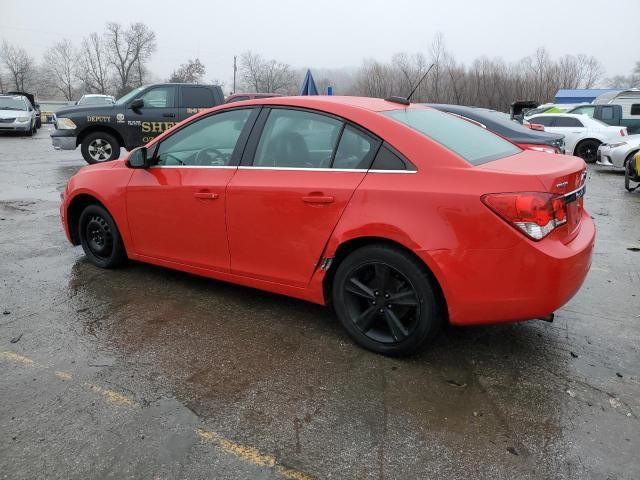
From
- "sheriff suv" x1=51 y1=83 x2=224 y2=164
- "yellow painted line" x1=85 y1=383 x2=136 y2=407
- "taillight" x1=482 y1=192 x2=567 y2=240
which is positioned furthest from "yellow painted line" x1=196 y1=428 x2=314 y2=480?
"sheriff suv" x1=51 y1=83 x2=224 y2=164

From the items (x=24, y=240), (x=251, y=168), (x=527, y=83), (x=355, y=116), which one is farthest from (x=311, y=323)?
(x=527, y=83)

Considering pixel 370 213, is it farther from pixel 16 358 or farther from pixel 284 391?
pixel 16 358

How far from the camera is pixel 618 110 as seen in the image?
65.3 feet

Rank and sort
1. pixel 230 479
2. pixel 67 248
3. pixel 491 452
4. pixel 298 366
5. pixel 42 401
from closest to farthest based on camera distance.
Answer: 1. pixel 230 479
2. pixel 491 452
3. pixel 42 401
4. pixel 298 366
5. pixel 67 248

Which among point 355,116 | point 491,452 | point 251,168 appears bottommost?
point 491,452

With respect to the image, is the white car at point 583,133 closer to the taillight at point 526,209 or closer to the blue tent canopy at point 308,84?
the blue tent canopy at point 308,84

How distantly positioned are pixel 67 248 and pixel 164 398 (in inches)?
135

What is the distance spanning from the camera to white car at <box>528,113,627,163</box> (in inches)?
610

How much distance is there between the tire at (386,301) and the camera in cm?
306

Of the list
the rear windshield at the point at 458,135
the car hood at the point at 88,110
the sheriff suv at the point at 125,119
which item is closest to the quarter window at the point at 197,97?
the sheriff suv at the point at 125,119

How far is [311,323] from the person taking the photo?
379 cm

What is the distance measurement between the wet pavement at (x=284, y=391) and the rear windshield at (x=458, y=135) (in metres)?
1.23

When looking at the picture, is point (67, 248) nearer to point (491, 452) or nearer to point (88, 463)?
point (88, 463)

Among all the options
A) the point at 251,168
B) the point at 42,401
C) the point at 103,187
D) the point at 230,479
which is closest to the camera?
the point at 230,479
